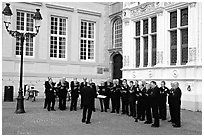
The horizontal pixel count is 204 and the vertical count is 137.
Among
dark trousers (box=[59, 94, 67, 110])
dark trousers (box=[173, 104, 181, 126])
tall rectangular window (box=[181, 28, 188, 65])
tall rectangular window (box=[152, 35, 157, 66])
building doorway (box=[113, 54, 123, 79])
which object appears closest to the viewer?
dark trousers (box=[173, 104, 181, 126])

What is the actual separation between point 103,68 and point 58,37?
4.56m

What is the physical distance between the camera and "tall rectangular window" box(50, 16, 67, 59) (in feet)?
72.6

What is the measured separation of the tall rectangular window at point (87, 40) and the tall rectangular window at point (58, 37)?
1556mm

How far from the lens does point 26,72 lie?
20.5 m

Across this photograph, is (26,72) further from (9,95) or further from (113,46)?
(113,46)

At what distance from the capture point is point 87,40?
23625mm

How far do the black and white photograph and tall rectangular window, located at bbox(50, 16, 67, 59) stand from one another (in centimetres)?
8

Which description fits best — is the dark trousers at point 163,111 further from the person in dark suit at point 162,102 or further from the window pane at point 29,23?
the window pane at point 29,23

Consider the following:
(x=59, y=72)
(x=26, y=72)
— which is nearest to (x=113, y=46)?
(x=59, y=72)

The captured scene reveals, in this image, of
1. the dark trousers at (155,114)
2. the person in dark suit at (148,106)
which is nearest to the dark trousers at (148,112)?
the person in dark suit at (148,106)

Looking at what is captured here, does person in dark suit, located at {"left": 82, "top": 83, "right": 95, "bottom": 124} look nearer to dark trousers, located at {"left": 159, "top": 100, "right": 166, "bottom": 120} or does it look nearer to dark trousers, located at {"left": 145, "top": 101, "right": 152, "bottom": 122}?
dark trousers, located at {"left": 145, "top": 101, "right": 152, "bottom": 122}

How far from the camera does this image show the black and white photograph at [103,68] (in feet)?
34.3

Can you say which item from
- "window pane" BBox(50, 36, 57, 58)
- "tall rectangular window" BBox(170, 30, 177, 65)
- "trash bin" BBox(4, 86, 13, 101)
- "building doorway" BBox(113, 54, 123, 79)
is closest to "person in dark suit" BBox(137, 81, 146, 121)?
"tall rectangular window" BBox(170, 30, 177, 65)

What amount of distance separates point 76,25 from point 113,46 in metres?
3.53
